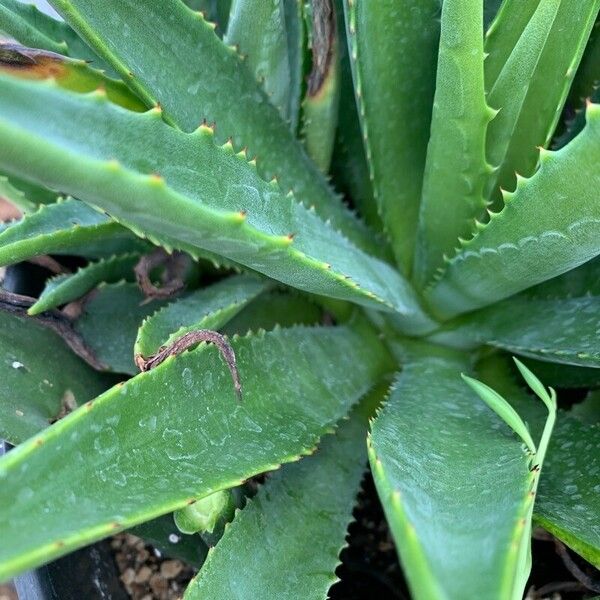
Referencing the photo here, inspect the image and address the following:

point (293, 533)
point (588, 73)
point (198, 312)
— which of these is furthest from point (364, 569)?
point (588, 73)

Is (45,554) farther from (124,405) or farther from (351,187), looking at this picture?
(351,187)

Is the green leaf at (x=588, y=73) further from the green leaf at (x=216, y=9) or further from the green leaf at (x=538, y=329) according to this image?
the green leaf at (x=216, y=9)

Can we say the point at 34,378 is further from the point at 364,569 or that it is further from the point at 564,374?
the point at 564,374

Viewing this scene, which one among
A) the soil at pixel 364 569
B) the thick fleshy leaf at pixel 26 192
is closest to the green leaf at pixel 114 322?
the thick fleshy leaf at pixel 26 192

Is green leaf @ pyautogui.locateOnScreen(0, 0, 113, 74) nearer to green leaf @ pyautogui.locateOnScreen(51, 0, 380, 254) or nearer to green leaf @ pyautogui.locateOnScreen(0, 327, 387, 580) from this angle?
green leaf @ pyautogui.locateOnScreen(51, 0, 380, 254)

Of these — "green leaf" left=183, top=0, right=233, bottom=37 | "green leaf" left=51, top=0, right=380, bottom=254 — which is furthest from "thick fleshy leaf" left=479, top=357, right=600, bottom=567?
"green leaf" left=183, top=0, right=233, bottom=37

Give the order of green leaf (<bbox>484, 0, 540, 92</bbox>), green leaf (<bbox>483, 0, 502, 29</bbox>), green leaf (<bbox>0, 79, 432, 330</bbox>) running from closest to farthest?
green leaf (<bbox>0, 79, 432, 330</bbox>), green leaf (<bbox>484, 0, 540, 92</bbox>), green leaf (<bbox>483, 0, 502, 29</bbox>)
